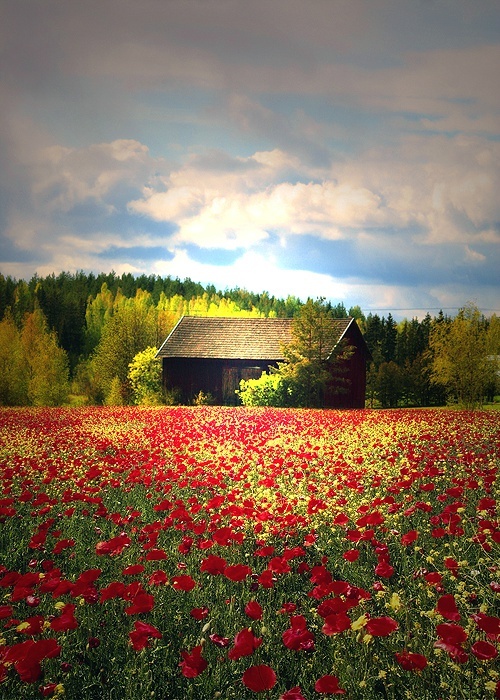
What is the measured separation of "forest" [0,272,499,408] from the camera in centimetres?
3691

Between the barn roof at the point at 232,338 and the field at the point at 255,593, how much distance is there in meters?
24.1

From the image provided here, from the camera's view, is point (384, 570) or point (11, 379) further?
point (11, 379)

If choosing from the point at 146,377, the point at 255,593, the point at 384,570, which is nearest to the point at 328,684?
the point at 384,570

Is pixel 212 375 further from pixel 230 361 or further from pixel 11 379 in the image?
pixel 11 379

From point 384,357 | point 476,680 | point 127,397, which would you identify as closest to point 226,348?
point 127,397

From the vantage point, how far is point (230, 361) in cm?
3262

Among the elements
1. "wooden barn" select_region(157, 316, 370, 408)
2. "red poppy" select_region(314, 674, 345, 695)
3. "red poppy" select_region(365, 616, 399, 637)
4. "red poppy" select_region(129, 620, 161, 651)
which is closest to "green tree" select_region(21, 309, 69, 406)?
"wooden barn" select_region(157, 316, 370, 408)

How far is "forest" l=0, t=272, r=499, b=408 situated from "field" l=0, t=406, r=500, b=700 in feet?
89.4

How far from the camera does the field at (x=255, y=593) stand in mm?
2648

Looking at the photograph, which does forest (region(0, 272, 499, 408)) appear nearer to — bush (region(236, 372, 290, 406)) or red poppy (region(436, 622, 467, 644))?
bush (region(236, 372, 290, 406))

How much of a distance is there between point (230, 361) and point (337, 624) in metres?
30.2

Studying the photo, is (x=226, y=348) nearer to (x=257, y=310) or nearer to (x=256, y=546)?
(x=256, y=546)

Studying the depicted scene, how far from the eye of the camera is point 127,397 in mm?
40438

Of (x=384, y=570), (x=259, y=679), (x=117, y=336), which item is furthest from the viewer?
(x=117, y=336)
